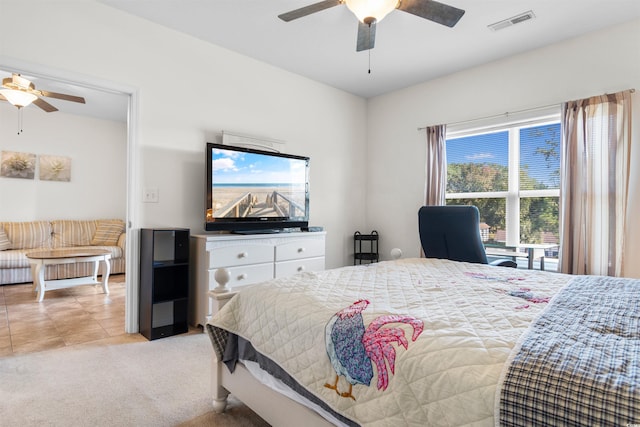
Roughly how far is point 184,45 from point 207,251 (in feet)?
6.15

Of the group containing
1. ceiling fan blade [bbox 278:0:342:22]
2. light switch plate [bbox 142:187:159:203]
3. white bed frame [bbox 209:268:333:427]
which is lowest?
white bed frame [bbox 209:268:333:427]

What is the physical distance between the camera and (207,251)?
2.93 meters

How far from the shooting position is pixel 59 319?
127 inches

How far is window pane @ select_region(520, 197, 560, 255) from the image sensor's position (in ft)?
11.0

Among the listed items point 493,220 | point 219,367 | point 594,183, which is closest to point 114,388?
point 219,367

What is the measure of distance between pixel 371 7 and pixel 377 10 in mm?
42

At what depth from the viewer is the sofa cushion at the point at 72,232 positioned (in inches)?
213

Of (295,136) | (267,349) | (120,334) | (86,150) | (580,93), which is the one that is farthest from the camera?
(86,150)

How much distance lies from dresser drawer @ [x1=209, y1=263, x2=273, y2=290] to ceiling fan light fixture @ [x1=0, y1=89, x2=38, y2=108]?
283 cm

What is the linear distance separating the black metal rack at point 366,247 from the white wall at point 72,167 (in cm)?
437

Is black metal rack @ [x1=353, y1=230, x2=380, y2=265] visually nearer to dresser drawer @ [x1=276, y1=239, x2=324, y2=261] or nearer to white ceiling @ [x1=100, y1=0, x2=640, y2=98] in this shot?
dresser drawer @ [x1=276, y1=239, x2=324, y2=261]

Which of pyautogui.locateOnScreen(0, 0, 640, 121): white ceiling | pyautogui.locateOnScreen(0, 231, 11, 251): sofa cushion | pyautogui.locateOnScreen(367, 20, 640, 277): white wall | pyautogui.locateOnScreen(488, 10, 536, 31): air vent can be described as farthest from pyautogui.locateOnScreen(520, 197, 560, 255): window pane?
pyautogui.locateOnScreen(0, 231, 11, 251): sofa cushion

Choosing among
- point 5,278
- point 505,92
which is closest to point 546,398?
point 505,92

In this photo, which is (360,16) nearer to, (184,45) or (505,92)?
(184,45)
